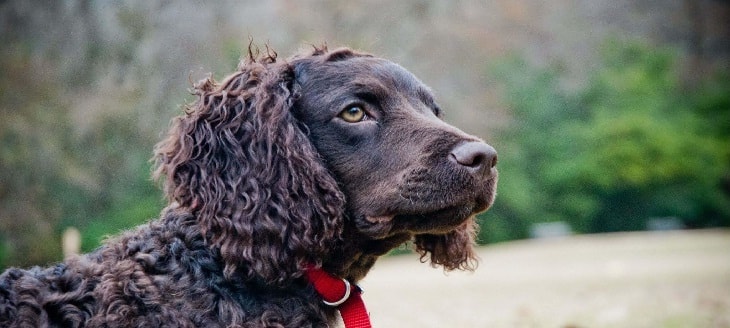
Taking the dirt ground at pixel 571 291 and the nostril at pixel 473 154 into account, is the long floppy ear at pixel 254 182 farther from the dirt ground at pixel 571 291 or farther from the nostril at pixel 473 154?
the dirt ground at pixel 571 291

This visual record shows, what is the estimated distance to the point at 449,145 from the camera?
3545mm

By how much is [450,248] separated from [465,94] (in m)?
29.2

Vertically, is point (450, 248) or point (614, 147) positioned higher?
point (614, 147)

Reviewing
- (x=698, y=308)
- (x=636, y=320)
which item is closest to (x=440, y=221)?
(x=636, y=320)

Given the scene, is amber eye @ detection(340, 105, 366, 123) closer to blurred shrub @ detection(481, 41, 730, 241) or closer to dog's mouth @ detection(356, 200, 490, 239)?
dog's mouth @ detection(356, 200, 490, 239)

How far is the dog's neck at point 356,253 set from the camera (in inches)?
141

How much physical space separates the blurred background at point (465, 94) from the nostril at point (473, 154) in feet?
28.1

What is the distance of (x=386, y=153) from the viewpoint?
3650 millimetres

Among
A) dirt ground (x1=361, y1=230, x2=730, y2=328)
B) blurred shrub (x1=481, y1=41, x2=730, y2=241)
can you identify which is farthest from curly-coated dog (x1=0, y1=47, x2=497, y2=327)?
blurred shrub (x1=481, y1=41, x2=730, y2=241)

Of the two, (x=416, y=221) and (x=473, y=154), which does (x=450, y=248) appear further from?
(x=473, y=154)

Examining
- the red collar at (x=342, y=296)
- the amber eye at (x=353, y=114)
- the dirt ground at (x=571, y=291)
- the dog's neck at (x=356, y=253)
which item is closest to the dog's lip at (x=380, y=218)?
the dog's neck at (x=356, y=253)

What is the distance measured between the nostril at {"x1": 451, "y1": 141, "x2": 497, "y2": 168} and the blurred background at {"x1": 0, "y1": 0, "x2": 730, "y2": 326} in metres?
8.55

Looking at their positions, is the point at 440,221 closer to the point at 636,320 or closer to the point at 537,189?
the point at 636,320

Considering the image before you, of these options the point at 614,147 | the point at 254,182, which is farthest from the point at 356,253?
the point at 614,147
